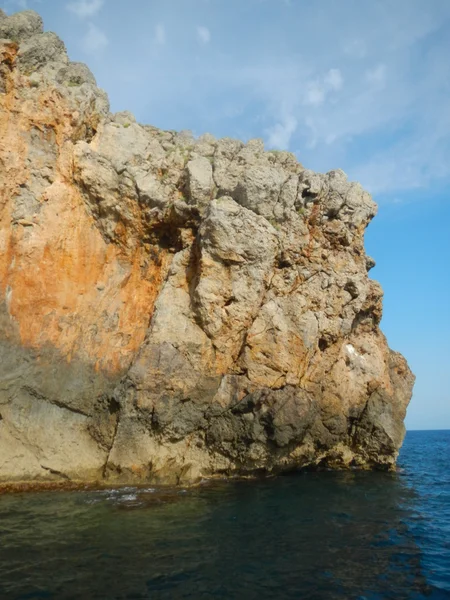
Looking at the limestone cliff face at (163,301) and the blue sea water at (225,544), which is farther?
the limestone cliff face at (163,301)

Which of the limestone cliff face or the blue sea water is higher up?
the limestone cliff face

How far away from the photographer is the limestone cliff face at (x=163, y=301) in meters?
19.7

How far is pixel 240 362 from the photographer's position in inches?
860

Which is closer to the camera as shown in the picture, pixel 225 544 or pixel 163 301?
pixel 225 544

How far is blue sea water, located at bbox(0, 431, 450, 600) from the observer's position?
402 inches

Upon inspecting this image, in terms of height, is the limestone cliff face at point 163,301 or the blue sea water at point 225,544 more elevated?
the limestone cliff face at point 163,301

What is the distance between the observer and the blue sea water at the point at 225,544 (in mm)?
10203

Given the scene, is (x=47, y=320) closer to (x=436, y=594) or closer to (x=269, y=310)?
(x=269, y=310)

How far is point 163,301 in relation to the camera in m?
22.1

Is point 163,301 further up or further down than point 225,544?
further up

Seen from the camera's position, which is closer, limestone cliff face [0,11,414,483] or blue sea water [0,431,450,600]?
blue sea water [0,431,450,600]

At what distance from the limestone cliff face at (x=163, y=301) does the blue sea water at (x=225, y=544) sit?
2.70 meters

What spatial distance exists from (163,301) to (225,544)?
1229 cm

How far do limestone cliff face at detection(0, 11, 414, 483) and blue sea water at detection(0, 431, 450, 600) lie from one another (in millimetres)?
2702
